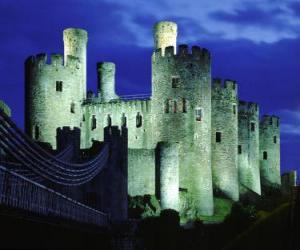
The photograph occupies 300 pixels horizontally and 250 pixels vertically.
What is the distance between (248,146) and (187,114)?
28.9ft

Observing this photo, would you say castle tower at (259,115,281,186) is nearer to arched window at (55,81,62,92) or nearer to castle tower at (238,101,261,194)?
castle tower at (238,101,261,194)

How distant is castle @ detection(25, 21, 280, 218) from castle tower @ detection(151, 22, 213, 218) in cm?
6

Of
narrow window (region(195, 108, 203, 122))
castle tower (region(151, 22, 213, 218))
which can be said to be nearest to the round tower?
castle tower (region(151, 22, 213, 218))

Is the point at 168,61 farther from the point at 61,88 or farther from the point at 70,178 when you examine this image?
the point at 70,178

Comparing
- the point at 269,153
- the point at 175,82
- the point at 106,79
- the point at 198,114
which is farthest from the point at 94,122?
the point at 269,153

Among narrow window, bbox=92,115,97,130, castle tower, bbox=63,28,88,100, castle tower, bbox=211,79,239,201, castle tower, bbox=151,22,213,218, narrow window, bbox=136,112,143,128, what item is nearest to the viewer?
castle tower, bbox=151,22,213,218

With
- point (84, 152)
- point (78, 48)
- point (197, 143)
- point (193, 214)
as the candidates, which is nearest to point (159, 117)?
point (197, 143)

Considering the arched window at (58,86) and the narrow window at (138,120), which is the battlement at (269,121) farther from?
the arched window at (58,86)

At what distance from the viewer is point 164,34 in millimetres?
54594

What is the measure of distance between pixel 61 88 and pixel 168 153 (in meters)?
10.1

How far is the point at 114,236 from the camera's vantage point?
33.8 metres

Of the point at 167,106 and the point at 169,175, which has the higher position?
the point at 167,106

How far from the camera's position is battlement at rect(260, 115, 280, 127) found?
207 feet

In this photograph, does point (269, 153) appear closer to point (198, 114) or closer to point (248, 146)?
point (248, 146)
